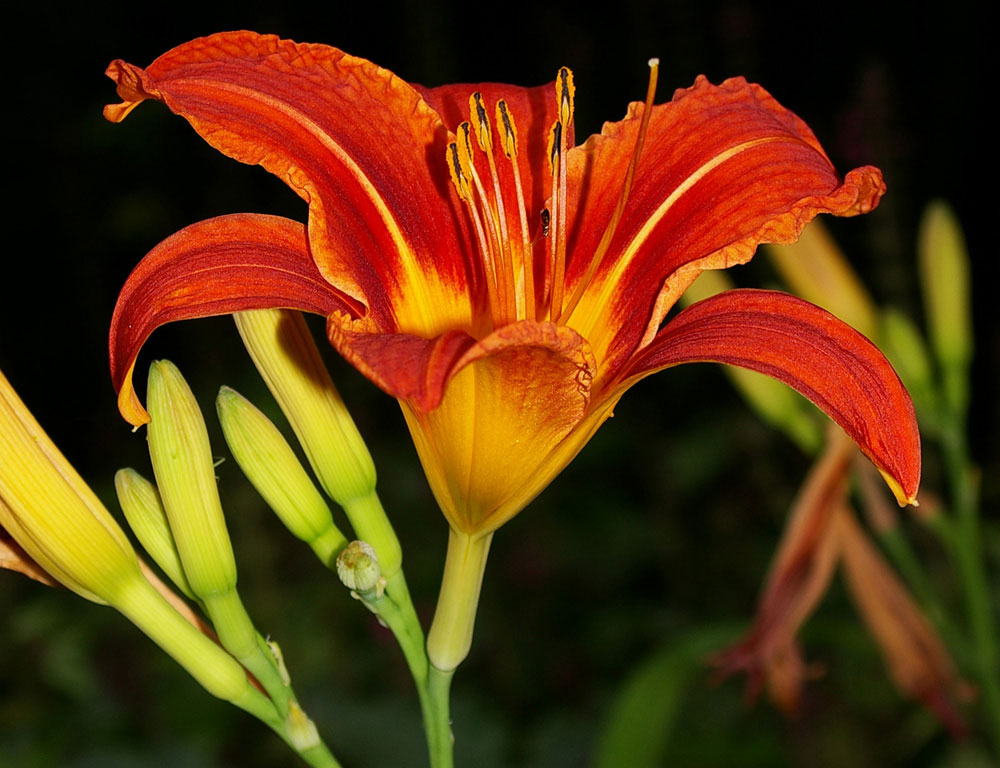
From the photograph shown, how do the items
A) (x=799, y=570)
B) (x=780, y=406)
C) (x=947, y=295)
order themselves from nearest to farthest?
(x=799, y=570) < (x=780, y=406) < (x=947, y=295)

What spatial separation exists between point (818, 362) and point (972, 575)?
1.02m

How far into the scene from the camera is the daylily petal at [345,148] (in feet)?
3.15

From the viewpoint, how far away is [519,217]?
1.11 meters

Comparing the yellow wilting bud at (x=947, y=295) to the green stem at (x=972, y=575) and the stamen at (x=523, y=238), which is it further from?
the stamen at (x=523, y=238)

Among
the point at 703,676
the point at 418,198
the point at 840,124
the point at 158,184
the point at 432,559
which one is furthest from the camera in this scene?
the point at 158,184

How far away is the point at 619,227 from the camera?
1.11 m

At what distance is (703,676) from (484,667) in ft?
2.28

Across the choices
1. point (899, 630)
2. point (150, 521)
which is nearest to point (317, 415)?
point (150, 521)

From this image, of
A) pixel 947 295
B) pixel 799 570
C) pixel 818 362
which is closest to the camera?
pixel 818 362

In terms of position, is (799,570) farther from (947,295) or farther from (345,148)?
(345,148)

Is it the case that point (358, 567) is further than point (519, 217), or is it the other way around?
point (519, 217)

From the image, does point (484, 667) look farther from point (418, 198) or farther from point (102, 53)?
point (102, 53)

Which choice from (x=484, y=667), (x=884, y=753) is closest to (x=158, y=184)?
(x=484, y=667)

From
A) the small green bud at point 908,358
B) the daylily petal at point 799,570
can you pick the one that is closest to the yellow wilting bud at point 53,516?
the daylily petal at point 799,570
